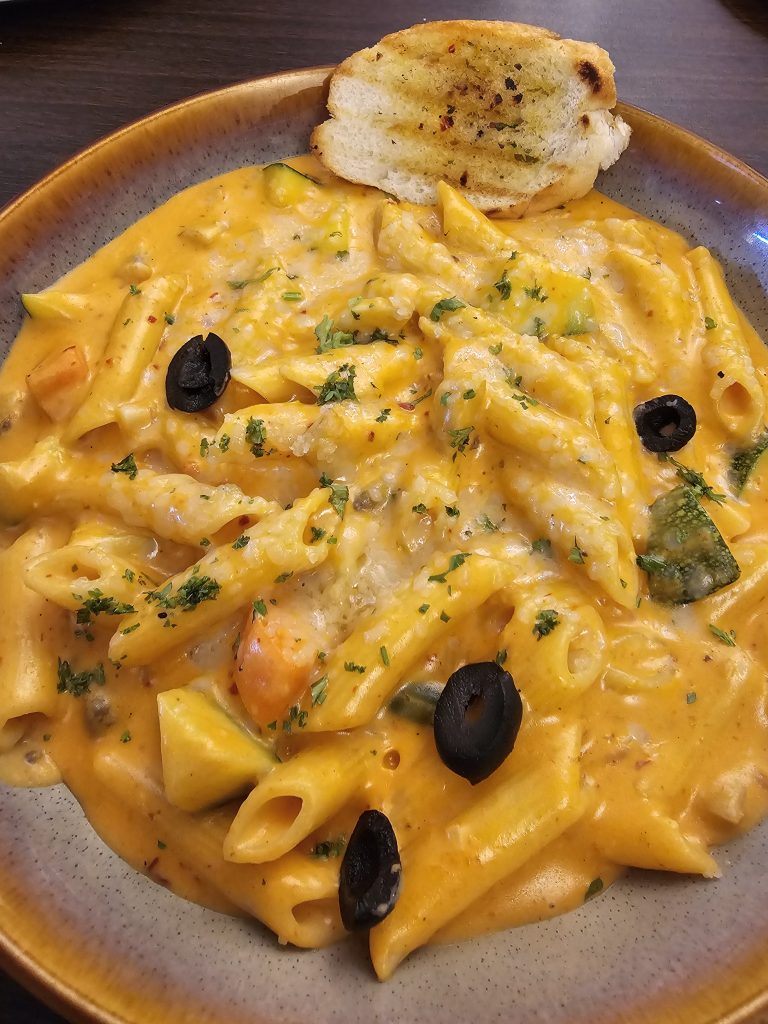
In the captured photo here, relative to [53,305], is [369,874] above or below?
below

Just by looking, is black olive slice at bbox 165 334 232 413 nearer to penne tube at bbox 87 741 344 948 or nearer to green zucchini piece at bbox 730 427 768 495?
penne tube at bbox 87 741 344 948

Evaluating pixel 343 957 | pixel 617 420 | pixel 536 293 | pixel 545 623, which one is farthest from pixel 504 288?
pixel 343 957

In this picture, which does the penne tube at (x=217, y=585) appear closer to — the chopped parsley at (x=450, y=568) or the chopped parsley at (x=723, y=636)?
the chopped parsley at (x=450, y=568)

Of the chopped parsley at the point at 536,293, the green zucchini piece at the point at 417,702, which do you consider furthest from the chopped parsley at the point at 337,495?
the chopped parsley at the point at 536,293

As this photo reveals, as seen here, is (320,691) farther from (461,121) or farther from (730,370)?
(461,121)

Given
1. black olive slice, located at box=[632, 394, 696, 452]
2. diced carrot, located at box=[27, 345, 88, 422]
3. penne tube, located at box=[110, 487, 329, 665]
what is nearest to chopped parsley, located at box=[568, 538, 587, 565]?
black olive slice, located at box=[632, 394, 696, 452]

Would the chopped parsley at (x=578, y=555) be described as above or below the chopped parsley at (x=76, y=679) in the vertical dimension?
above
